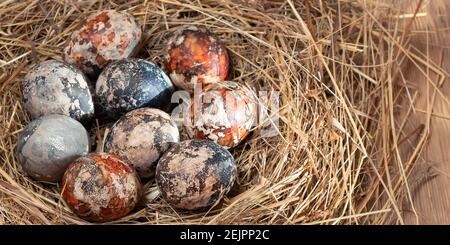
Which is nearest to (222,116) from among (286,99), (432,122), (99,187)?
(286,99)

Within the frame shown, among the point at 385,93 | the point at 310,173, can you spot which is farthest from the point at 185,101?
the point at 385,93

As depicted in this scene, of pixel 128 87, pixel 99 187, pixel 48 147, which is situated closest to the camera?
pixel 99 187

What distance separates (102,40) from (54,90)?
0.71ft

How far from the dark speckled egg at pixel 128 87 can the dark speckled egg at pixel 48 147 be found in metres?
0.15

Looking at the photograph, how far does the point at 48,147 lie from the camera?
1.85m

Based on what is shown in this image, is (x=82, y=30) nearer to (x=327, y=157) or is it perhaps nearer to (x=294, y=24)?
(x=294, y=24)

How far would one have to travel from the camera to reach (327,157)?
1.87 m

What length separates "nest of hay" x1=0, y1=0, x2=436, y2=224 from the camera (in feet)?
5.92

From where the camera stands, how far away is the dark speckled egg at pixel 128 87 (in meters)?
1.97

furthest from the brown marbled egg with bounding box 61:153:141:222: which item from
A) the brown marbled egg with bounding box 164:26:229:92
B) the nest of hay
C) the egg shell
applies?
the brown marbled egg with bounding box 164:26:229:92

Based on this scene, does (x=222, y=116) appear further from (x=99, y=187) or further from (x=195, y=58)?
(x=99, y=187)

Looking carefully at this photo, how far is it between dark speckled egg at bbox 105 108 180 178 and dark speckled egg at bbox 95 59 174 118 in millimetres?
87

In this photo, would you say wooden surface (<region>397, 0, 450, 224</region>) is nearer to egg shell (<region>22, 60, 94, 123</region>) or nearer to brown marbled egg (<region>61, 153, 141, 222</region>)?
brown marbled egg (<region>61, 153, 141, 222</region>)
